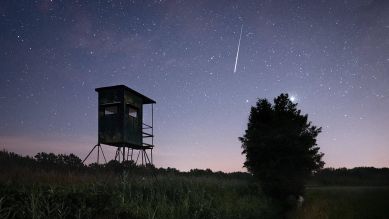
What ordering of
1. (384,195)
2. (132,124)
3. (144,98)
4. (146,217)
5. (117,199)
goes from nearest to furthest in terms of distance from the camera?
(146,217) → (117,199) → (384,195) → (132,124) → (144,98)

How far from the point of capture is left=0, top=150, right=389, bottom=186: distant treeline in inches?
639

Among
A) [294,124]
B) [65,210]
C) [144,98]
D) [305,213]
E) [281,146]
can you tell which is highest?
[144,98]

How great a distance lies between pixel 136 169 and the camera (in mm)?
23656

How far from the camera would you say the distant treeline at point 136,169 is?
1624 centimetres

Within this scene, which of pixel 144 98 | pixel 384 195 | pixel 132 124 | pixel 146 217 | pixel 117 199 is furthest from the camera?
pixel 144 98

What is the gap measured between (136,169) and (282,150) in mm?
10711

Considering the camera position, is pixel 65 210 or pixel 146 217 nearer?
pixel 65 210

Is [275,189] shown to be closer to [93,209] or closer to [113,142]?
[113,142]

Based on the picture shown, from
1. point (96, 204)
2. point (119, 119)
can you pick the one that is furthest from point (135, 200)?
point (119, 119)

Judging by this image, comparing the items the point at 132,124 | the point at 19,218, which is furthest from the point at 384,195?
the point at 19,218

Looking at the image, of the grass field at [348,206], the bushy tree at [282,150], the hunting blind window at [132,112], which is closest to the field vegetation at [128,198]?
the grass field at [348,206]

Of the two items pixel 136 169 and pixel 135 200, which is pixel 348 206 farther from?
pixel 136 169

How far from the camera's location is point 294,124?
2112cm

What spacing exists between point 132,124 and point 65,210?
14.7m
